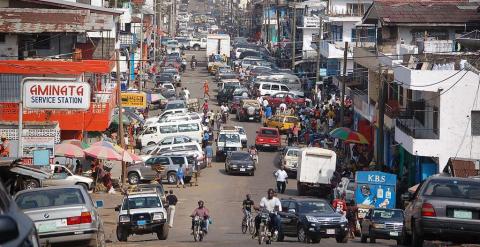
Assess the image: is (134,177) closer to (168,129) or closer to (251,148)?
(251,148)

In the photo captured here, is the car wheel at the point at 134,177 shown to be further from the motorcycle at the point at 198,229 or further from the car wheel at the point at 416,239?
the car wheel at the point at 416,239

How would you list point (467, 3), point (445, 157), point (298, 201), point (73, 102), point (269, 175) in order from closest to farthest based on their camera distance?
point (298, 201) → point (73, 102) → point (445, 157) → point (269, 175) → point (467, 3)

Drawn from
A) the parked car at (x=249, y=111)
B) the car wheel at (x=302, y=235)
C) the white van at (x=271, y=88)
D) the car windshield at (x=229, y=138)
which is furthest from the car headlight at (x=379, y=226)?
the white van at (x=271, y=88)

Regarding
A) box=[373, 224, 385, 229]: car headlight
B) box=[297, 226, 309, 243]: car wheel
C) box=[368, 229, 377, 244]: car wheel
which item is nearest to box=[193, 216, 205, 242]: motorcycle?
box=[297, 226, 309, 243]: car wheel

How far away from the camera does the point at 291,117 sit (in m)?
68.4

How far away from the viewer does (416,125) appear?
4547 centimetres

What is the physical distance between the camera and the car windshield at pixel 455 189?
16.5m

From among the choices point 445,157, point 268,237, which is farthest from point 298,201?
point 445,157

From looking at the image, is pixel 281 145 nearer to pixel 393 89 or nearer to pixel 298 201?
pixel 393 89

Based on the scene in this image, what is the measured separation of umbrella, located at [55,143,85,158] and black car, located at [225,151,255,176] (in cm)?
1065

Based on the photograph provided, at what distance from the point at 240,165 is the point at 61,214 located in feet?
118

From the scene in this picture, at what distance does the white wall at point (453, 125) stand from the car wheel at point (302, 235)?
51.2 ft

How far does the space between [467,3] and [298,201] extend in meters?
35.0

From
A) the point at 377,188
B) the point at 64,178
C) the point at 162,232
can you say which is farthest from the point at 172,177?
the point at 162,232
